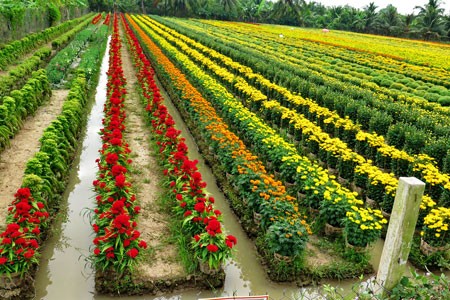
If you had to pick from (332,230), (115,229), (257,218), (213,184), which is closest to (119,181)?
(115,229)

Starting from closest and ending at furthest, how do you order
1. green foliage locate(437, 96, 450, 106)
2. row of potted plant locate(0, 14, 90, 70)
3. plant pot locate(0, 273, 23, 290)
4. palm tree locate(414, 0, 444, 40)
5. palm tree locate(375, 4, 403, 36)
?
1. plant pot locate(0, 273, 23, 290)
2. green foliage locate(437, 96, 450, 106)
3. row of potted plant locate(0, 14, 90, 70)
4. palm tree locate(414, 0, 444, 40)
5. palm tree locate(375, 4, 403, 36)

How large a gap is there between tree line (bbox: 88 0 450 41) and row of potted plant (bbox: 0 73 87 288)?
64.2 meters

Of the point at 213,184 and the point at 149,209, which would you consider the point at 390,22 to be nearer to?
the point at 213,184

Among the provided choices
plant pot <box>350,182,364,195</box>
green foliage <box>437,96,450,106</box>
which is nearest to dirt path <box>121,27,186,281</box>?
plant pot <box>350,182,364,195</box>

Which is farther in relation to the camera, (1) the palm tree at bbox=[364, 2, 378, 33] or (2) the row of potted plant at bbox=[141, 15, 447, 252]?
(1) the palm tree at bbox=[364, 2, 378, 33]

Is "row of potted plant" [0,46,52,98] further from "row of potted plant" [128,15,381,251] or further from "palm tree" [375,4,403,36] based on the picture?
"palm tree" [375,4,403,36]

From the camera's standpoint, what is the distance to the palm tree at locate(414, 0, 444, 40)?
181 feet

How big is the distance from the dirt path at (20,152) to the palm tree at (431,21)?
58.6m

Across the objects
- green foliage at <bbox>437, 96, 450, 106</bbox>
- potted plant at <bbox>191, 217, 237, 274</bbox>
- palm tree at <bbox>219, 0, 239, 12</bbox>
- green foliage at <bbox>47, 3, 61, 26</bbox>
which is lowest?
potted plant at <bbox>191, 217, 237, 274</bbox>

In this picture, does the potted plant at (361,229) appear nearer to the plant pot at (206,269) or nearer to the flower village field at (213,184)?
the flower village field at (213,184)

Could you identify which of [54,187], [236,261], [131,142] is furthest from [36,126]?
[236,261]

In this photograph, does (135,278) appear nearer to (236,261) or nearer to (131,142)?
(236,261)

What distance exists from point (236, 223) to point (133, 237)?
253 centimetres

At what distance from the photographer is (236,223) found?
24.0 ft
